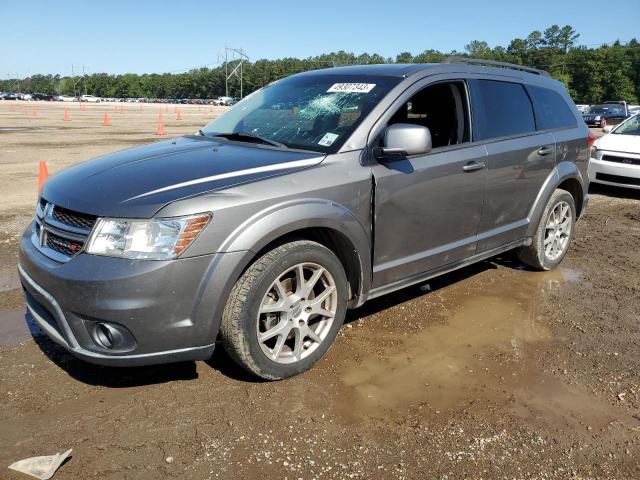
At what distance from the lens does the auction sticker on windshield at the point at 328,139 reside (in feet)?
11.1

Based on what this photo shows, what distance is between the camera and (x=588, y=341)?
3.86 metres

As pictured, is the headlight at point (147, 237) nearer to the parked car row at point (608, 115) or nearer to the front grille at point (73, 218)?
the front grille at point (73, 218)

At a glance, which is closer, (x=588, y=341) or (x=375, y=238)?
(x=375, y=238)

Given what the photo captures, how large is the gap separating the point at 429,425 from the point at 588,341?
1.74 meters

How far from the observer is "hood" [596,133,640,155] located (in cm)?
948

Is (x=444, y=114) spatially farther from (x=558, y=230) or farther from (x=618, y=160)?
(x=618, y=160)

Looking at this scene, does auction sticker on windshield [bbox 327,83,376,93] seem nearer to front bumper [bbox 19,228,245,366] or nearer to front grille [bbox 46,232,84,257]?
front bumper [bbox 19,228,245,366]

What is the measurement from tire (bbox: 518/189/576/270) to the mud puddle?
30.6 inches

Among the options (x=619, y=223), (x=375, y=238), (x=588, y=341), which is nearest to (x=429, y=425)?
(x=375, y=238)

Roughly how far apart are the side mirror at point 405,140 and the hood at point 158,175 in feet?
1.46

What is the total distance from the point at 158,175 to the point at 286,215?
74 centimetres

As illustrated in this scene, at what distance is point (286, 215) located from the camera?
9.61ft

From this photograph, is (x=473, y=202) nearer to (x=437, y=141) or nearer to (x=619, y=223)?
(x=437, y=141)

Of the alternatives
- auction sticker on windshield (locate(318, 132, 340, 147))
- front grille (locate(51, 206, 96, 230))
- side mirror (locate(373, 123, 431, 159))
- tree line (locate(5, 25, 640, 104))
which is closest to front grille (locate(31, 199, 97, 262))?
front grille (locate(51, 206, 96, 230))
